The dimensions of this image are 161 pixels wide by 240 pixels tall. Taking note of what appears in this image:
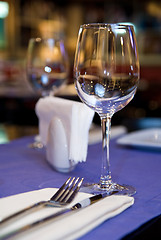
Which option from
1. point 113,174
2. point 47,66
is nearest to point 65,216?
point 113,174

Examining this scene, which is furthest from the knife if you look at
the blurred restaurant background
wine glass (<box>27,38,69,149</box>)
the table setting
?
the blurred restaurant background

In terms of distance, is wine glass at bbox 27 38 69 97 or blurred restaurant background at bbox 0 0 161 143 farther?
blurred restaurant background at bbox 0 0 161 143

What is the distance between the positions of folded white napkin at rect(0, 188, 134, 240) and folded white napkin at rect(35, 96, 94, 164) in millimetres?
160

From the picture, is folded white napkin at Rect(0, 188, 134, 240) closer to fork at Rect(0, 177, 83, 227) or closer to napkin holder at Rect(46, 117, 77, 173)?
fork at Rect(0, 177, 83, 227)

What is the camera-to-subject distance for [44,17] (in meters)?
5.80

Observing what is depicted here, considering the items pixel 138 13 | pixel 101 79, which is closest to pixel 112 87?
pixel 101 79

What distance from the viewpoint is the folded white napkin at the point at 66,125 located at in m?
0.70

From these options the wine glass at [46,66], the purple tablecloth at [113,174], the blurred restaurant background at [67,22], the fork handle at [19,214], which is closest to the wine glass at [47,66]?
the wine glass at [46,66]

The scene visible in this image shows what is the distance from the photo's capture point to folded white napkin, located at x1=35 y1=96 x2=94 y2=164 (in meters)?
0.70

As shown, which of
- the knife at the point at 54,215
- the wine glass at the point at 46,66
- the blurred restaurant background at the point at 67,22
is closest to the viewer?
the knife at the point at 54,215

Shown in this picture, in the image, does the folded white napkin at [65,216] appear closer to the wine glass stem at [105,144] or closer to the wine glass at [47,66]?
the wine glass stem at [105,144]

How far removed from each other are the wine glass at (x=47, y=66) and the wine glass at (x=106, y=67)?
1.40 feet

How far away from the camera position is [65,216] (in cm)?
43

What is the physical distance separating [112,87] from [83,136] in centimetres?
16
